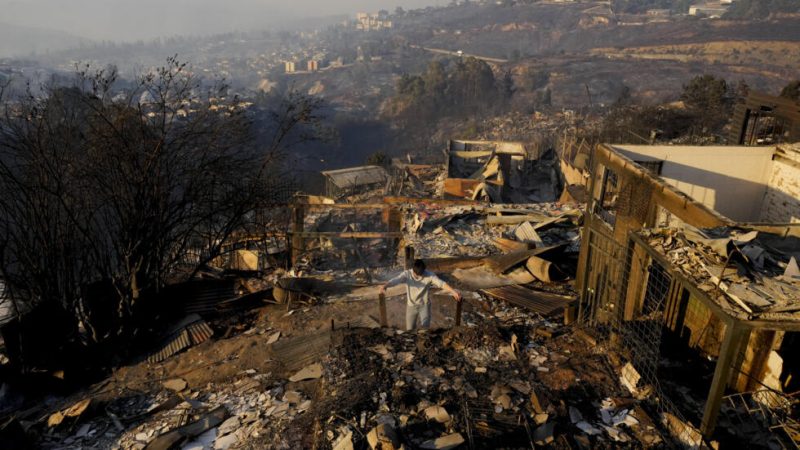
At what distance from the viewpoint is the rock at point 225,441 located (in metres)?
4.38

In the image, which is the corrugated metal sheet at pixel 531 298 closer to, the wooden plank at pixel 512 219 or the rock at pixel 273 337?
the rock at pixel 273 337

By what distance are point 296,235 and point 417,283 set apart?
4.66 metres

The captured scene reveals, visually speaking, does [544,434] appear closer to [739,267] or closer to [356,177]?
[739,267]

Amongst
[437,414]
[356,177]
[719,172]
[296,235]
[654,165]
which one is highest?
[654,165]

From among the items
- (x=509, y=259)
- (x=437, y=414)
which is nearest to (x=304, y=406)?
(x=437, y=414)

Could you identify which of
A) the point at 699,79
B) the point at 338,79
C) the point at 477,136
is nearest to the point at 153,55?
the point at 338,79

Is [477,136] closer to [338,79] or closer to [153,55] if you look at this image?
[338,79]

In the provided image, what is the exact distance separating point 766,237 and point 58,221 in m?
8.06

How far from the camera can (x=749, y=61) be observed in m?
59.8

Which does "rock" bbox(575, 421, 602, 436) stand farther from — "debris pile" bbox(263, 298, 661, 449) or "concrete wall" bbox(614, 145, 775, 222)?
"concrete wall" bbox(614, 145, 775, 222)

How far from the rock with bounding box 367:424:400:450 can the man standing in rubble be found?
1883 millimetres

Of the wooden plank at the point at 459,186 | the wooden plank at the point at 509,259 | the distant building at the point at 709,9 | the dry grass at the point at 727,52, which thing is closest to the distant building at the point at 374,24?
the distant building at the point at 709,9

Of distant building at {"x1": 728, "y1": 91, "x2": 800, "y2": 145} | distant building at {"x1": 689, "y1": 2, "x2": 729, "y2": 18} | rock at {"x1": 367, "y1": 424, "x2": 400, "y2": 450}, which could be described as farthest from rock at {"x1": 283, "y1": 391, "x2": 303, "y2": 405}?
distant building at {"x1": 689, "y1": 2, "x2": 729, "y2": 18}

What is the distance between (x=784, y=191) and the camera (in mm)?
7922
